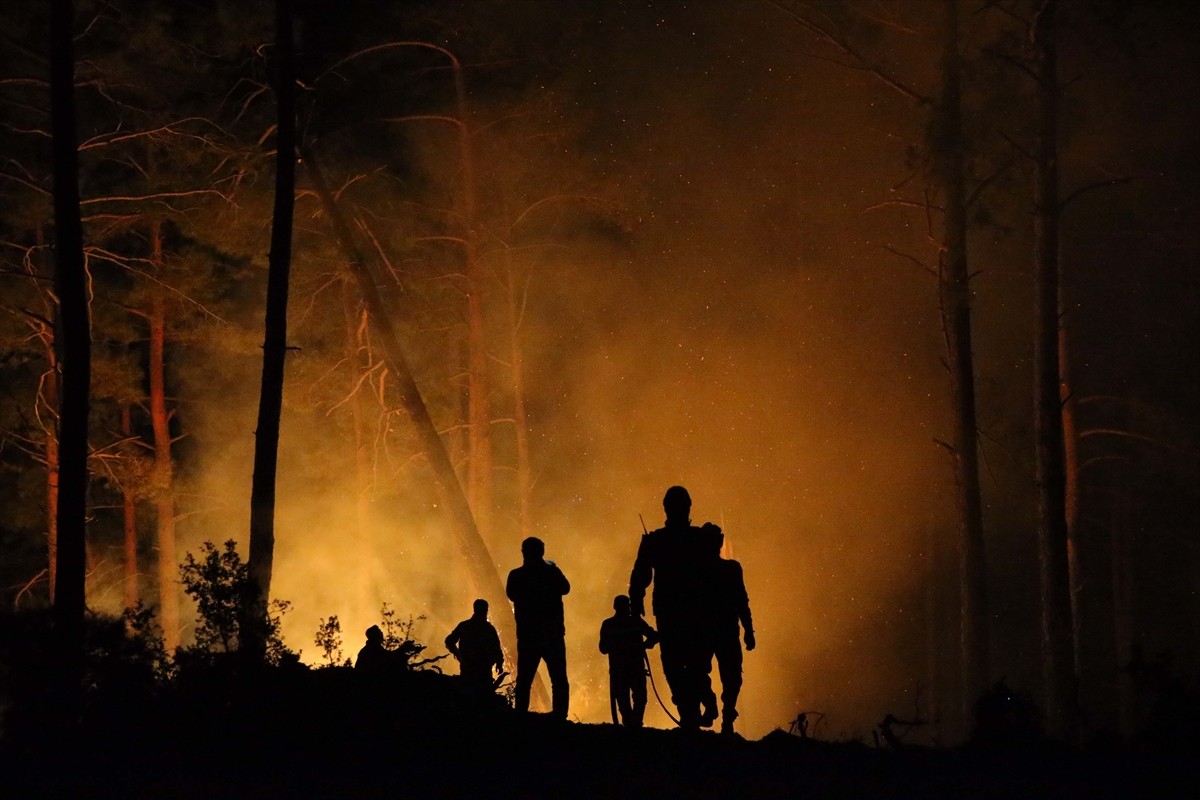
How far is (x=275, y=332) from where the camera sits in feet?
42.0

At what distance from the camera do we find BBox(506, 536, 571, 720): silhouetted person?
9.60m

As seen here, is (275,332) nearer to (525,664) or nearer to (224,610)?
(224,610)

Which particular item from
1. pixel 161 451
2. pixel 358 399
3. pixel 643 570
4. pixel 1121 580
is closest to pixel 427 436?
pixel 643 570

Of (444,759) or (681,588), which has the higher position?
(681,588)

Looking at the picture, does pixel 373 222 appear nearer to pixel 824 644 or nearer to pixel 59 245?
pixel 59 245

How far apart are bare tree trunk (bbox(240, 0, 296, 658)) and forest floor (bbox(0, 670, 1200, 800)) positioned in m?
4.35

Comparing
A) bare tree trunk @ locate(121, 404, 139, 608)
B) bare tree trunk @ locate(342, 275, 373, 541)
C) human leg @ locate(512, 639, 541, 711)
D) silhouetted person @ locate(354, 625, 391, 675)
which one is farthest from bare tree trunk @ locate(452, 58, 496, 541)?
human leg @ locate(512, 639, 541, 711)

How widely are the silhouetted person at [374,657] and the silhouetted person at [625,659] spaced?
198cm

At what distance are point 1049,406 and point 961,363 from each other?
55.0 inches

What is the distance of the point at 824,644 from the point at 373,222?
16.9 m

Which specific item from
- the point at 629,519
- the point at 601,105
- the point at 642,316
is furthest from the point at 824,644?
the point at 601,105

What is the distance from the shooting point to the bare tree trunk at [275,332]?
12539 mm

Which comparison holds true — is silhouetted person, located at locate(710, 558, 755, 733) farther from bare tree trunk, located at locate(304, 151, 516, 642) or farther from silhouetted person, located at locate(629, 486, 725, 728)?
bare tree trunk, located at locate(304, 151, 516, 642)

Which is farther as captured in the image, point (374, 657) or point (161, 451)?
point (161, 451)
